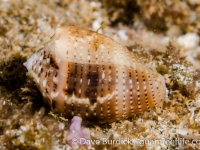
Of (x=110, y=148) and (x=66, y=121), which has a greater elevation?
(x=66, y=121)

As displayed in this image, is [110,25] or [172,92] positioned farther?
[110,25]

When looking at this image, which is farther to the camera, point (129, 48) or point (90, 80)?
point (129, 48)

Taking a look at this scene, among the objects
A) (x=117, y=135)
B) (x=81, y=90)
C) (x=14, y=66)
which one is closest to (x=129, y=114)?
(x=117, y=135)

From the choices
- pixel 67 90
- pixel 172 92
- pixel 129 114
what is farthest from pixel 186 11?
pixel 67 90

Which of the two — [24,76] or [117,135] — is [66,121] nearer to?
[117,135]

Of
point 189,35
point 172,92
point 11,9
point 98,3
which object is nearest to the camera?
point 172,92

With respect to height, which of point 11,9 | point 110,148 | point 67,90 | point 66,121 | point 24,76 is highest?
point 11,9

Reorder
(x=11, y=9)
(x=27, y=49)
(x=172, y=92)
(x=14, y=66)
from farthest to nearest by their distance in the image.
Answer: (x=11, y=9), (x=27, y=49), (x=14, y=66), (x=172, y=92)
